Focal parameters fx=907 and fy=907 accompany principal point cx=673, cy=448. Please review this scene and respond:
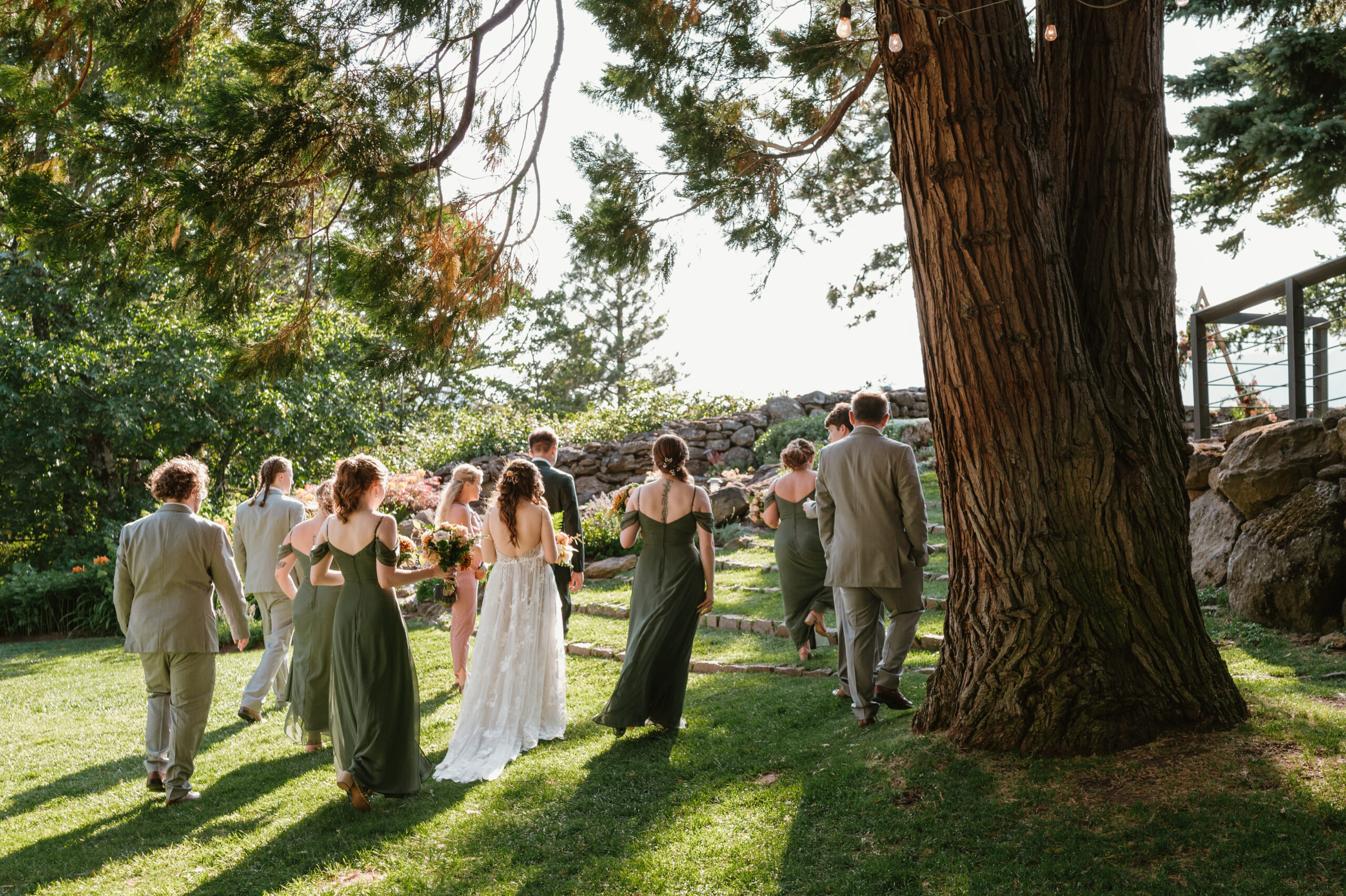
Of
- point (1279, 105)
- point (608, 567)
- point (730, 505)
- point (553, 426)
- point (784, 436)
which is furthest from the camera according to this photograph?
point (553, 426)

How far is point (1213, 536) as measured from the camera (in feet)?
23.9

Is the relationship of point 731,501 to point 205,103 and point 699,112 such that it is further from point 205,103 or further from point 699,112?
point 205,103

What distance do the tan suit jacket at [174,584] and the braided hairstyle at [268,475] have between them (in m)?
Result: 1.57

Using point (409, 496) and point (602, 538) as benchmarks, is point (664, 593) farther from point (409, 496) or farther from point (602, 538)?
point (409, 496)

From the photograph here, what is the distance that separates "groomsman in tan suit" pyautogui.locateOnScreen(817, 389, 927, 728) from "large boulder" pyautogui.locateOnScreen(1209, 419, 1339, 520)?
3118 millimetres

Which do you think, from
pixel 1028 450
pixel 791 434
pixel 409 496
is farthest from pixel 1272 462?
pixel 409 496

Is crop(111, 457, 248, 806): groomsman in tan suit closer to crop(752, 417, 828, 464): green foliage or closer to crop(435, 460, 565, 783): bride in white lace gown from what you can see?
crop(435, 460, 565, 783): bride in white lace gown

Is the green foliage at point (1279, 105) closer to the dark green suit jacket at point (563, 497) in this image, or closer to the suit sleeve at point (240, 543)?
the dark green suit jacket at point (563, 497)

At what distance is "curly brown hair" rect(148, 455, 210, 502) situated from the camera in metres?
5.20

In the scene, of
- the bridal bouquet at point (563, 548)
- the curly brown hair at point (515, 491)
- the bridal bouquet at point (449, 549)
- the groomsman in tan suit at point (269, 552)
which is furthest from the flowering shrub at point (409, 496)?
the bridal bouquet at point (449, 549)

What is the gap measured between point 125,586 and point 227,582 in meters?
0.57

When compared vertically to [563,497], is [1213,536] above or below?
below

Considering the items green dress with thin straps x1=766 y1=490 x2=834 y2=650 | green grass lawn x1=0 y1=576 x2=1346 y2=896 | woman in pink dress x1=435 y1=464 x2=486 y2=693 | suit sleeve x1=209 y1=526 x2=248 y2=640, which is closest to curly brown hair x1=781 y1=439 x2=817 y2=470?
green dress with thin straps x1=766 y1=490 x2=834 y2=650

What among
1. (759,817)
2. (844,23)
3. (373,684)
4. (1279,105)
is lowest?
(759,817)
